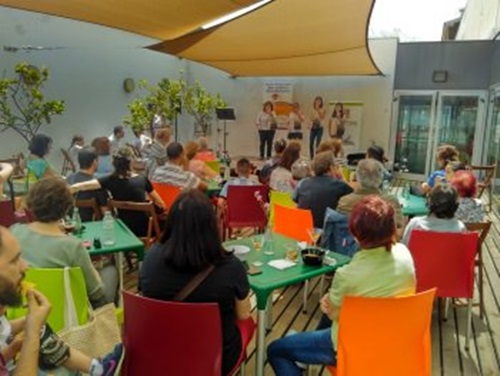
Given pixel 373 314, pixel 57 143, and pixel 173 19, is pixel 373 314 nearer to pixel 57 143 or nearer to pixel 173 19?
pixel 173 19

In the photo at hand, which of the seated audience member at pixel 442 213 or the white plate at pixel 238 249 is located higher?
the seated audience member at pixel 442 213

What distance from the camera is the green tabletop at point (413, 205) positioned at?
4191 mm

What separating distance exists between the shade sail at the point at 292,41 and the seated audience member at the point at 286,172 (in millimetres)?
1782

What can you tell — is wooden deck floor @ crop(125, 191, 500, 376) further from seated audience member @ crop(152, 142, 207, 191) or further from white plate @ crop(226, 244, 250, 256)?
seated audience member @ crop(152, 142, 207, 191)

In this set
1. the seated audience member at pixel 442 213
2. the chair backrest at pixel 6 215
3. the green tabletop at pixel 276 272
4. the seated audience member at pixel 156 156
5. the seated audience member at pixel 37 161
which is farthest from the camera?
the seated audience member at pixel 156 156

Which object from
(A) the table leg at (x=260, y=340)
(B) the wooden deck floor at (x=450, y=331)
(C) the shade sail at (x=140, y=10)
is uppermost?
(C) the shade sail at (x=140, y=10)

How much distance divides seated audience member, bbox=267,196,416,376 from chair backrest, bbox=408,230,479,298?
881mm

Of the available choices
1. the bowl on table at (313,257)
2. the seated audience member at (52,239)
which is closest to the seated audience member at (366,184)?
the bowl on table at (313,257)

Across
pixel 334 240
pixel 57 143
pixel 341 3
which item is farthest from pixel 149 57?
pixel 334 240

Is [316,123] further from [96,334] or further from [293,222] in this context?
[96,334]

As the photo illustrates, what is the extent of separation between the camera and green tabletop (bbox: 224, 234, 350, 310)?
226 cm

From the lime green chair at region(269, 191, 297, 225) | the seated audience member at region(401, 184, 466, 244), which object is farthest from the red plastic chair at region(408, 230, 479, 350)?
the lime green chair at region(269, 191, 297, 225)

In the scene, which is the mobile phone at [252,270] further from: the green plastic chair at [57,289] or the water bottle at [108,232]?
the water bottle at [108,232]

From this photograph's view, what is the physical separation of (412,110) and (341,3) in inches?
267
